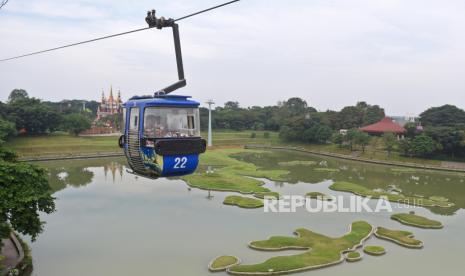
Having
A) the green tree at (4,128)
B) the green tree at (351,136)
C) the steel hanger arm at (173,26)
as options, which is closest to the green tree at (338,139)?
the green tree at (351,136)

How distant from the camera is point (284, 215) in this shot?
30562 mm

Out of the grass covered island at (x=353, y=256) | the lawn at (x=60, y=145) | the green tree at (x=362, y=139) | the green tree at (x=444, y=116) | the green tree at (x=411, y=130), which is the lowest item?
the grass covered island at (x=353, y=256)

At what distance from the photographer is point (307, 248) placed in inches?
928

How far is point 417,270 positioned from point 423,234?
679 cm

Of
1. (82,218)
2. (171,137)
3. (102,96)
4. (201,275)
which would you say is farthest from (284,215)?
(102,96)

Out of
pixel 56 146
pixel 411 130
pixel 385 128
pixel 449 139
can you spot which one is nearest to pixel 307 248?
pixel 449 139

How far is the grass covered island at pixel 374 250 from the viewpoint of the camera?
76.0 feet

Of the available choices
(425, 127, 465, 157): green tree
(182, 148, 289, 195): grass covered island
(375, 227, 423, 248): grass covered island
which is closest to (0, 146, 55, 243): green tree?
(375, 227, 423, 248): grass covered island

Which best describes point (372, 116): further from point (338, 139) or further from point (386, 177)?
A: point (386, 177)

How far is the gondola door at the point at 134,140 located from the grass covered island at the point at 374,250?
56.4 feet

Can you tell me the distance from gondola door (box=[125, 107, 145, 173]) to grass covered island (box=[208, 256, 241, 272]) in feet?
36.9

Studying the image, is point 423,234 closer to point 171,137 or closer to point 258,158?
point 171,137

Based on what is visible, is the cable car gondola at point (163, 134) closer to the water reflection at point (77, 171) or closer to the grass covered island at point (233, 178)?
the grass covered island at point (233, 178)

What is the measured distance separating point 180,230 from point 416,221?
17.1m
